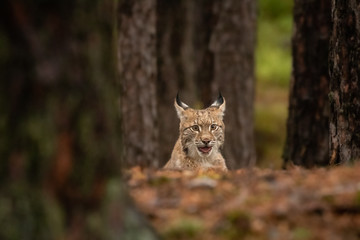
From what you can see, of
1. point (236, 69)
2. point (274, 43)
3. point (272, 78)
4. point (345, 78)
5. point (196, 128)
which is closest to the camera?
point (345, 78)

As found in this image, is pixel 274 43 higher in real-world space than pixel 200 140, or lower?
higher

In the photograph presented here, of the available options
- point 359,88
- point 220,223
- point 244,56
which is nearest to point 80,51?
point 220,223

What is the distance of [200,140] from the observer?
9617 mm

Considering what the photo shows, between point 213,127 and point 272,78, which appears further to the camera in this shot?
point 272,78

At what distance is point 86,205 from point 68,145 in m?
0.36

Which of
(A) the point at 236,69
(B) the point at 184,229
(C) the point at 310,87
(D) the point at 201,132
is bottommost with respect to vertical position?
(B) the point at 184,229

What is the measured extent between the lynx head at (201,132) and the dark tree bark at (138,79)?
230 cm

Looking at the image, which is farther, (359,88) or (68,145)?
(359,88)

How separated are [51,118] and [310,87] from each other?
6.77 meters

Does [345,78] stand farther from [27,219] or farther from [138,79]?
[138,79]

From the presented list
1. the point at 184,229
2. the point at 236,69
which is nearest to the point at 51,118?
the point at 184,229

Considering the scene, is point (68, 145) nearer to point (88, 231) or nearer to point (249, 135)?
point (88, 231)

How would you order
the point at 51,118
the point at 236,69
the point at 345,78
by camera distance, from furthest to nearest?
the point at 236,69, the point at 345,78, the point at 51,118

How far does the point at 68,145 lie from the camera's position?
14.1 ft
